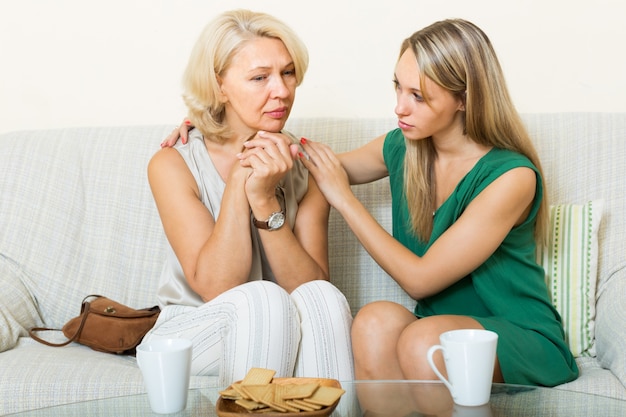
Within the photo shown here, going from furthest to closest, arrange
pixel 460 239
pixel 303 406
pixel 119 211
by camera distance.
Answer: pixel 119 211, pixel 460 239, pixel 303 406

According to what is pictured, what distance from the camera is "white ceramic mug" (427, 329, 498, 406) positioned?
117 cm

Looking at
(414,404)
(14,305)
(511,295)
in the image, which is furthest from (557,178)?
(14,305)

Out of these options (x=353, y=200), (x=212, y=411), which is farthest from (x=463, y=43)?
(x=212, y=411)

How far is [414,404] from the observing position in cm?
125

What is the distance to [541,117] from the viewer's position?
220 centimetres

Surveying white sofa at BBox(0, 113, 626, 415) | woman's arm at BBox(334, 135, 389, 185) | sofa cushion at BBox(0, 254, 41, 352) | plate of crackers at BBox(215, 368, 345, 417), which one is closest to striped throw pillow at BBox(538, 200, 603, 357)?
white sofa at BBox(0, 113, 626, 415)

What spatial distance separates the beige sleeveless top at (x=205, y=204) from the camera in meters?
1.94

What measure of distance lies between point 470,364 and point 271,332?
489mm

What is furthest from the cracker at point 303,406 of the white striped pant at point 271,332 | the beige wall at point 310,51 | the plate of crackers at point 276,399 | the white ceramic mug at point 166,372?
the beige wall at point 310,51

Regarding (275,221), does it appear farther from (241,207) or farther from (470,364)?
(470,364)

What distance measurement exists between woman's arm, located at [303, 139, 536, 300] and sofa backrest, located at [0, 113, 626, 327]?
14.5 inches

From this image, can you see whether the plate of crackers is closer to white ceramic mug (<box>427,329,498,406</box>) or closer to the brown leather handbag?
white ceramic mug (<box>427,329,498,406</box>)

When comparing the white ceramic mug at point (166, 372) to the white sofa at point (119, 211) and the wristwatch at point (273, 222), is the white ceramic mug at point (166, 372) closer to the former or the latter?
the wristwatch at point (273, 222)

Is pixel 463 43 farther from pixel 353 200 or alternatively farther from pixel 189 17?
pixel 189 17
